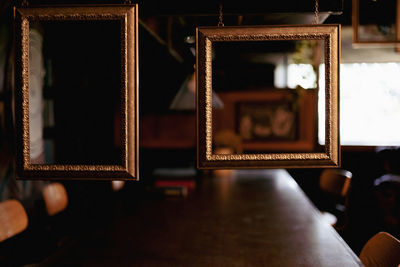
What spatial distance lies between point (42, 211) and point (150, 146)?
2.16m

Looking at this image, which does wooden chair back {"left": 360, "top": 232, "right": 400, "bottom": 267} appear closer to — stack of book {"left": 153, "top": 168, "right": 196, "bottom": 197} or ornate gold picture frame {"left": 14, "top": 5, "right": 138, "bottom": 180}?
ornate gold picture frame {"left": 14, "top": 5, "right": 138, "bottom": 180}

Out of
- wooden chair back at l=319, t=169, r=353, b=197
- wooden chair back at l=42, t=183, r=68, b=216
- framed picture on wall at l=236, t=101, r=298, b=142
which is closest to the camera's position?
wooden chair back at l=42, t=183, r=68, b=216

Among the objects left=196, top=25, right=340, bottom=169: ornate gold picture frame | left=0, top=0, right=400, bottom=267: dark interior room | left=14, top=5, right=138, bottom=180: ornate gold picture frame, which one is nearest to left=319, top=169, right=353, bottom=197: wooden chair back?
left=0, top=0, right=400, bottom=267: dark interior room

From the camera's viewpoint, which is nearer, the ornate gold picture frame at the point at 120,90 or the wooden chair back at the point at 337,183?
the ornate gold picture frame at the point at 120,90

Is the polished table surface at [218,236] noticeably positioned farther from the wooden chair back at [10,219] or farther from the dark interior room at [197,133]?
the wooden chair back at [10,219]

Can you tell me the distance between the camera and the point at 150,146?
5379 mm

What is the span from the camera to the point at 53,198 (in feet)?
8.71

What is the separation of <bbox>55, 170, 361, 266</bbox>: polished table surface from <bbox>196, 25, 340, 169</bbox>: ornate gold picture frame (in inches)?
15.4

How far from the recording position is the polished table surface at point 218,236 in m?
1.43

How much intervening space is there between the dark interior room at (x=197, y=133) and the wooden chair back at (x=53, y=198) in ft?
0.05

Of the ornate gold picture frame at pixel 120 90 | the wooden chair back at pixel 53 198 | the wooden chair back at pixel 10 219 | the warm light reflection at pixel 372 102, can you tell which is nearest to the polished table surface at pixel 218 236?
the ornate gold picture frame at pixel 120 90

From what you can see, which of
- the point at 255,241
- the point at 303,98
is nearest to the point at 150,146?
the point at 303,98

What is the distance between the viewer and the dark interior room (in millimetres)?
1387

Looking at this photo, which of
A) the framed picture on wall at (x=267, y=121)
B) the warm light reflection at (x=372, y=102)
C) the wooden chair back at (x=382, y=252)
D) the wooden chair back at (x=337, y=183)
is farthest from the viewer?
the framed picture on wall at (x=267, y=121)
